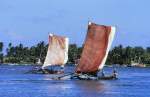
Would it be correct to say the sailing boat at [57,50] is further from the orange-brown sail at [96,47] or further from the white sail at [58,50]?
the orange-brown sail at [96,47]

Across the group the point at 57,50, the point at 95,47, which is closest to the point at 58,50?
the point at 57,50

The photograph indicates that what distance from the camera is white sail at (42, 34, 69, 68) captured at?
167250 millimetres

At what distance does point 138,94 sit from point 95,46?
30.4 metres

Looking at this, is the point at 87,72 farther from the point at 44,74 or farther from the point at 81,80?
the point at 44,74

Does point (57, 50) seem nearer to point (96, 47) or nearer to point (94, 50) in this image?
point (94, 50)

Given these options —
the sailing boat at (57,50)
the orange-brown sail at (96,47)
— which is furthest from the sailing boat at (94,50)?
the sailing boat at (57,50)

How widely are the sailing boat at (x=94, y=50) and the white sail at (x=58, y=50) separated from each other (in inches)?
1647

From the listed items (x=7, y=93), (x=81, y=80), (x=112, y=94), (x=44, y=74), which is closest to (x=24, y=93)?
(x=7, y=93)

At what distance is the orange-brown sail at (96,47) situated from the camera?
124 meters

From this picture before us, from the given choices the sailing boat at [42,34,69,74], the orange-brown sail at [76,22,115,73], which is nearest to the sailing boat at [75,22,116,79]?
the orange-brown sail at [76,22,115,73]

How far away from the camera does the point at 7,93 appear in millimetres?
94000

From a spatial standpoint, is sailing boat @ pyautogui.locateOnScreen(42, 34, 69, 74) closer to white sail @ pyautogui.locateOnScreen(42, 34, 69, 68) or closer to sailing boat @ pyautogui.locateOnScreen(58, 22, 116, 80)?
white sail @ pyautogui.locateOnScreen(42, 34, 69, 68)

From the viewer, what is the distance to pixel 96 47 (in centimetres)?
12450

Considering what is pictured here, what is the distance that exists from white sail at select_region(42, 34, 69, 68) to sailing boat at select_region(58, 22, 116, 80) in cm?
4184
